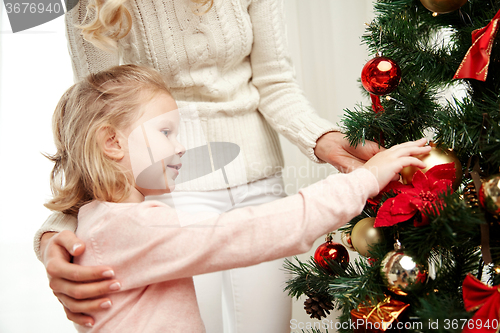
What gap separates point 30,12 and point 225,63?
0.62 m

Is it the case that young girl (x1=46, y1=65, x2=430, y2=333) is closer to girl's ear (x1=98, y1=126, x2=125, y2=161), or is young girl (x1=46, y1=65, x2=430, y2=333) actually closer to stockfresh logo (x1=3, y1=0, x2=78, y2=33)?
girl's ear (x1=98, y1=126, x2=125, y2=161)

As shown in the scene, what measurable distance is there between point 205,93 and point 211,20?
0.57 ft

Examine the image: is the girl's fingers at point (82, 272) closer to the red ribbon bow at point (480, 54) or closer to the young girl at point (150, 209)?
the young girl at point (150, 209)

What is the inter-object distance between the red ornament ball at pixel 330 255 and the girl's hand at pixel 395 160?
0.55 feet

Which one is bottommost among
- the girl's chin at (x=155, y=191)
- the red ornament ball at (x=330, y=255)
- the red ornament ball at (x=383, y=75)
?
the red ornament ball at (x=330, y=255)

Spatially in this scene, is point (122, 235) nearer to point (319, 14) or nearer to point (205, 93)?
point (205, 93)

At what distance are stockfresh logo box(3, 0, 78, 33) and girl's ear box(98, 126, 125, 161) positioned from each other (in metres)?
0.56

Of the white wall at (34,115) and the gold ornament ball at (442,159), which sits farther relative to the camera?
the white wall at (34,115)

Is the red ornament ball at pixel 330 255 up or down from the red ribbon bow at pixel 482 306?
down

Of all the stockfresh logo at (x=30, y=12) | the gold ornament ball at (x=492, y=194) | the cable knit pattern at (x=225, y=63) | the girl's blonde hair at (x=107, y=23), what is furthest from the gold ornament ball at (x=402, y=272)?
the stockfresh logo at (x=30, y=12)

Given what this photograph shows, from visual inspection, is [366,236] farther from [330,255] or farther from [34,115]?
[34,115]

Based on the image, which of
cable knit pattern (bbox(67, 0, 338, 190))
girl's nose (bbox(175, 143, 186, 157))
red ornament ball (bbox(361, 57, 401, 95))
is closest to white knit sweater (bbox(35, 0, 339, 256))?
cable knit pattern (bbox(67, 0, 338, 190))

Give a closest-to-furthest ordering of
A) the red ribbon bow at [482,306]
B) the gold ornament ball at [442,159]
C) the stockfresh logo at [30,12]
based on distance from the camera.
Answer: the red ribbon bow at [482,306], the gold ornament ball at [442,159], the stockfresh logo at [30,12]

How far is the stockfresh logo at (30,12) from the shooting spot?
100 centimetres
